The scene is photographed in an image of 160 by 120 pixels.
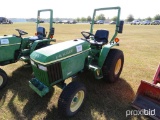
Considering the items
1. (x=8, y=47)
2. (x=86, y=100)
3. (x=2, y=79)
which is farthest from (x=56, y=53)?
(x=8, y=47)

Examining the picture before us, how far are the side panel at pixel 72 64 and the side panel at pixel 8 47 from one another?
2.24 meters

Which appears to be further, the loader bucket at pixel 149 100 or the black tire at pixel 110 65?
the black tire at pixel 110 65

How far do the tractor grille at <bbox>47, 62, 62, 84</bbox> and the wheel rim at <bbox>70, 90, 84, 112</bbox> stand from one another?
19.4 inches

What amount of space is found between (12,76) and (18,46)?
0.87 m

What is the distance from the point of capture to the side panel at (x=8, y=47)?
412 cm

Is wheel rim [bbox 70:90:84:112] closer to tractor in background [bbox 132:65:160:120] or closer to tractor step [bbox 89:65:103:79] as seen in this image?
tractor step [bbox 89:65:103:79]

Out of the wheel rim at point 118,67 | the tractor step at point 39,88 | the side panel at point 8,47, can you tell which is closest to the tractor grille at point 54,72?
the tractor step at point 39,88

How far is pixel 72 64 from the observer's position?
2.92 meters

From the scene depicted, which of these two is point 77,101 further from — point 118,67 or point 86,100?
point 118,67

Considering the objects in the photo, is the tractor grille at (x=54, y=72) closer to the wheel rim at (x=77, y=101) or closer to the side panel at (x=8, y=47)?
the wheel rim at (x=77, y=101)

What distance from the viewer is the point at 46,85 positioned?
2744mm

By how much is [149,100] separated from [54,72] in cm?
185

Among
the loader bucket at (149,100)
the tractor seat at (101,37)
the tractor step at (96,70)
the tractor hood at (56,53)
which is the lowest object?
the loader bucket at (149,100)

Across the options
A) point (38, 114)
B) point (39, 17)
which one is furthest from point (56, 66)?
point (39, 17)
